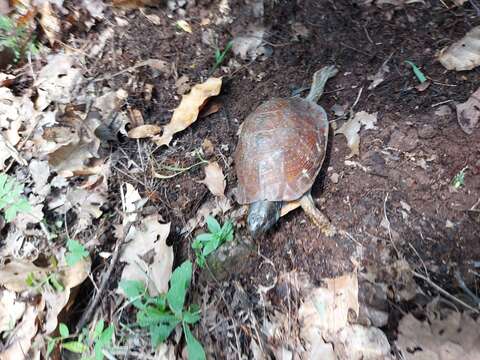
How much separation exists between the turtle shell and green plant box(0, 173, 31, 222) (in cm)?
138

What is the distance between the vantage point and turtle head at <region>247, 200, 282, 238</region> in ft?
6.63

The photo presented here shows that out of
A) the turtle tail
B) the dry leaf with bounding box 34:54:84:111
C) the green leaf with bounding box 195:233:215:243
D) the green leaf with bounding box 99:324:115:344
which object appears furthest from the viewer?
the dry leaf with bounding box 34:54:84:111

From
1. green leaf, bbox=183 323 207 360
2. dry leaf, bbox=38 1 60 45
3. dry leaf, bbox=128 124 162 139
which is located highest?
dry leaf, bbox=38 1 60 45

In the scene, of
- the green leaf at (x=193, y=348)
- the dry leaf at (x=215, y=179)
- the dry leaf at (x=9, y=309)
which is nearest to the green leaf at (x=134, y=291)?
the green leaf at (x=193, y=348)

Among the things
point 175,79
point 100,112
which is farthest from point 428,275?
point 100,112

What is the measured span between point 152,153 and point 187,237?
70 centimetres

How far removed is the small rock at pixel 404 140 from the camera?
209cm

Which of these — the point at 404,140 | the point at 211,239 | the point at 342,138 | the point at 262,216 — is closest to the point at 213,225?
the point at 211,239

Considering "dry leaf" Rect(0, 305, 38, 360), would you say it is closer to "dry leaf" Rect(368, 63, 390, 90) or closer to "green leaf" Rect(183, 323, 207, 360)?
"green leaf" Rect(183, 323, 207, 360)

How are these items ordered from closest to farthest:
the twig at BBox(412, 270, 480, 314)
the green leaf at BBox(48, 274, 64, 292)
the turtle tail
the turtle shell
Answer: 1. the twig at BBox(412, 270, 480, 314)
2. the green leaf at BBox(48, 274, 64, 292)
3. the turtle shell
4. the turtle tail

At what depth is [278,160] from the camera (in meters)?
2.21

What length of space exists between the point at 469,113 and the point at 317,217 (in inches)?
43.2

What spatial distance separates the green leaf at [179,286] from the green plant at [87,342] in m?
0.38

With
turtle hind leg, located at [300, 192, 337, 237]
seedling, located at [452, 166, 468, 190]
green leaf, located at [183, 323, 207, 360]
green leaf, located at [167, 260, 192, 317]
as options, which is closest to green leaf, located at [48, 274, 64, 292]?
green leaf, located at [167, 260, 192, 317]
